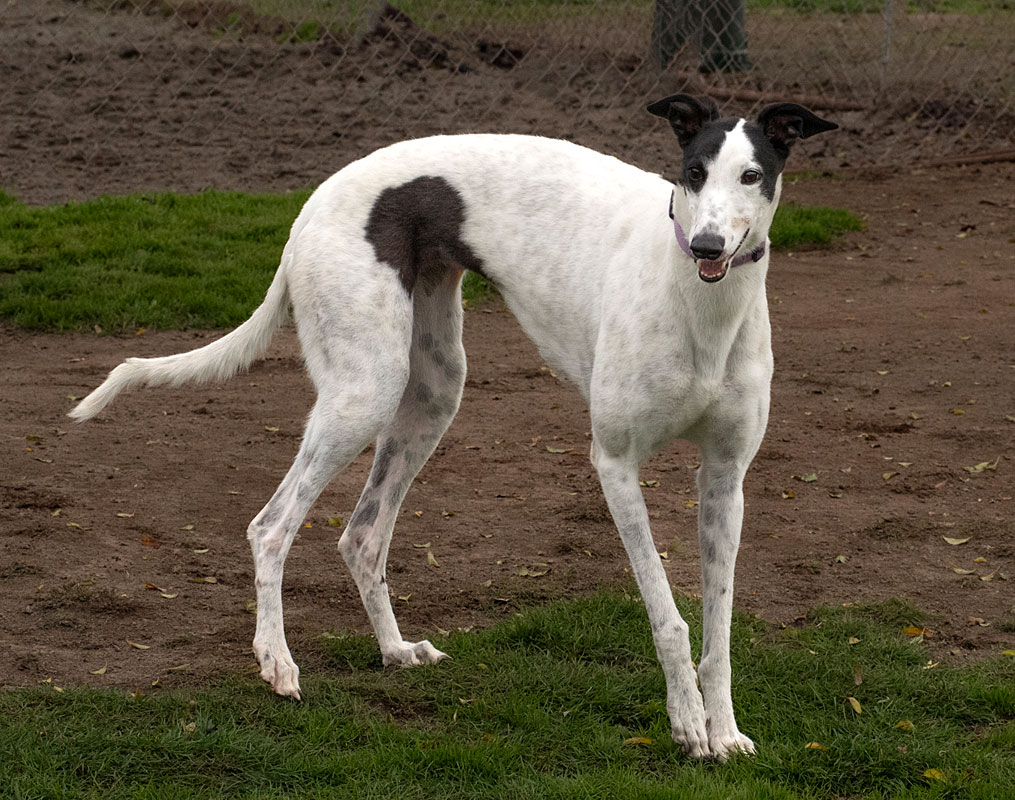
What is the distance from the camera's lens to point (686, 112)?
3.63m

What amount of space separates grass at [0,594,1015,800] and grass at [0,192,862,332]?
411 centimetres

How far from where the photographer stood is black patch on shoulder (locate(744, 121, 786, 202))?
3510 millimetres

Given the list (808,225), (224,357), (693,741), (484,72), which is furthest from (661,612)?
(484,72)

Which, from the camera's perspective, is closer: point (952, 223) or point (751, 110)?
point (952, 223)

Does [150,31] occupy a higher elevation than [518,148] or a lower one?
lower

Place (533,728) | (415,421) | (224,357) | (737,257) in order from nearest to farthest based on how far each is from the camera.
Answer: (737,257) → (533,728) → (224,357) → (415,421)

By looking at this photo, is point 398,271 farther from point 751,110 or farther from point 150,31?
point 150,31

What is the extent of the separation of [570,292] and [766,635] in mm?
1401

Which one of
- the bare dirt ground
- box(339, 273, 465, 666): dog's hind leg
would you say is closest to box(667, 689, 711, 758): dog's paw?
the bare dirt ground

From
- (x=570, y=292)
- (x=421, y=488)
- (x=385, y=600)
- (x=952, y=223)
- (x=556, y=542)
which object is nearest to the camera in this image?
(x=570, y=292)

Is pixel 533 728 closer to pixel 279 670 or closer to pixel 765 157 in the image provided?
pixel 279 670

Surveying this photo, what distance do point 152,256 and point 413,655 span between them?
510 centimetres

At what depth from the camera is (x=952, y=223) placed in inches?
400

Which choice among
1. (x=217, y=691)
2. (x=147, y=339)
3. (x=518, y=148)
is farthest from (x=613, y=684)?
(x=147, y=339)
